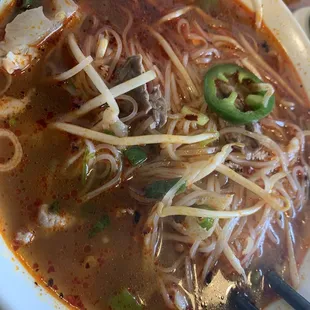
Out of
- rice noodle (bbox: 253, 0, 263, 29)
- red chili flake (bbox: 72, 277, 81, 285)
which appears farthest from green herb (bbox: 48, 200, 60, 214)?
rice noodle (bbox: 253, 0, 263, 29)

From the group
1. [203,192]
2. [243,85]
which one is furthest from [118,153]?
[243,85]

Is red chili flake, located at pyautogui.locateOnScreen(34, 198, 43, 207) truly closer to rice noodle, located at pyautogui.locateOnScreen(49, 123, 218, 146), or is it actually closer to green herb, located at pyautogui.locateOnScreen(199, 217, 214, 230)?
rice noodle, located at pyautogui.locateOnScreen(49, 123, 218, 146)

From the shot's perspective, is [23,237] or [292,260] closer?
[23,237]

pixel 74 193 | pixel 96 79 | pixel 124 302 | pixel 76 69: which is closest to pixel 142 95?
pixel 96 79

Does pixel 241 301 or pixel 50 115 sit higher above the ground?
pixel 50 115

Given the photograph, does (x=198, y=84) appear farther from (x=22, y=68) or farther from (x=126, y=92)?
(x=22, y=68)

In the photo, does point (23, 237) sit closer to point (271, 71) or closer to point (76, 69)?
point (76, 69)

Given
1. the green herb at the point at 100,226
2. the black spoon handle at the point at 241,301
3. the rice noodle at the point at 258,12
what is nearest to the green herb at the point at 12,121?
the green herb at the point at 100,226
